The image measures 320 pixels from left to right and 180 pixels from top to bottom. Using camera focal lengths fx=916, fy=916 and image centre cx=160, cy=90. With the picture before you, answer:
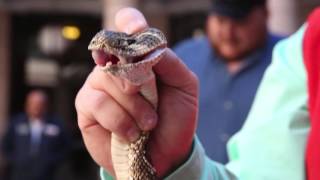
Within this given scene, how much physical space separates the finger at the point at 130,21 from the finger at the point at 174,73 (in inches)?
2.6

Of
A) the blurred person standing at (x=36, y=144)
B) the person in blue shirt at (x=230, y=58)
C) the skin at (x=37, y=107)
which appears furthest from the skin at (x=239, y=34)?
the skin at (x=37, y=107)

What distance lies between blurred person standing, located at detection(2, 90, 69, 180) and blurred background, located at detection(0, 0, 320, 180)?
3.59 m

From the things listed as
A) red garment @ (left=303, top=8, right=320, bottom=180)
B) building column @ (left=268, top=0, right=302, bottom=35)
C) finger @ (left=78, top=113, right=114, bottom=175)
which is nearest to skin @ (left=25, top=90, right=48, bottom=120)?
building column @ (left=268, top=0, right=302, bottom=35)

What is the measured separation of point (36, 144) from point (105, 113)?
8741mm

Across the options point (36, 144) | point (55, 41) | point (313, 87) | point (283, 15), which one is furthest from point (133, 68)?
point (55, 41)

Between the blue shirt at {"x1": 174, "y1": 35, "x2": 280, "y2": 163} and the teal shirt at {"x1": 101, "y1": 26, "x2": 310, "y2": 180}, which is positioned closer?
the teal shirt at {"x1": 101, "y1": 26, "x2": 310, "y2": 180}

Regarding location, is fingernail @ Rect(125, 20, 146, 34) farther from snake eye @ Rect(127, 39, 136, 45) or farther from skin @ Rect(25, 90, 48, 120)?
skin @ Rect(25, 90, 48, 120)

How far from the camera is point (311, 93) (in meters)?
2.02

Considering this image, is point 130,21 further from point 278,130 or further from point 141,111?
point 278,130

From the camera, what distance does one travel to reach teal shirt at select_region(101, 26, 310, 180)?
81.3 inches

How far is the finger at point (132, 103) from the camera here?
156cm

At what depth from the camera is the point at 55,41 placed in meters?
15.1

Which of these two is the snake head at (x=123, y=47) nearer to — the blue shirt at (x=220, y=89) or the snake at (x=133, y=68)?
the snake at (x=133, y=68)

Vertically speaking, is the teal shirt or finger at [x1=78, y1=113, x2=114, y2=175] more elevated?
finger at [x1=78, y1=113, x2=114, y2=175]
